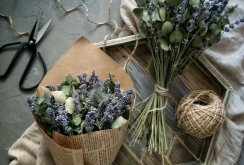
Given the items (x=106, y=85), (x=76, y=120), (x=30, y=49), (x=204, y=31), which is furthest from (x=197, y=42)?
(x=30, y=49)

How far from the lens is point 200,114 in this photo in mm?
961

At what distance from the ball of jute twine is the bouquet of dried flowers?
168 mm

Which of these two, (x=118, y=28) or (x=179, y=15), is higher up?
(x=179, y=15)

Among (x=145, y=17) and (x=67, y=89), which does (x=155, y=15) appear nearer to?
(x=145, y=17)

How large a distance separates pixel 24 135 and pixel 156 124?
35cm

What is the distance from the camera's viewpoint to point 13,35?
108cm

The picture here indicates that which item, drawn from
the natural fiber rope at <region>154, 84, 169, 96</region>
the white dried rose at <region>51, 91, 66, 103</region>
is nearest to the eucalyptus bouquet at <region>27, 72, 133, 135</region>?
the white dried rose at <region>51, 91, 66, 103</region>

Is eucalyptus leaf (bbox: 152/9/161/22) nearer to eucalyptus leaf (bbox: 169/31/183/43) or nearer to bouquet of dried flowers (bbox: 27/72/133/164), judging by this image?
eucalyptus leaf (bbox: 169/31/183/43)

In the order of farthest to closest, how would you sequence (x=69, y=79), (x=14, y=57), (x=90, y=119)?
(x=14, y=57) → (x=69, y=79) → (x=90, y=119)

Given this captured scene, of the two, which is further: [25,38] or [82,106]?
[25,38]

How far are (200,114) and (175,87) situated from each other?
0.14m

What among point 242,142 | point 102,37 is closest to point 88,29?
point 102,37

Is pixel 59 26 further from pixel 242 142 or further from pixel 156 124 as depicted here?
pixel 242 142

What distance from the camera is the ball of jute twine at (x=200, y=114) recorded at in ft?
3.16
